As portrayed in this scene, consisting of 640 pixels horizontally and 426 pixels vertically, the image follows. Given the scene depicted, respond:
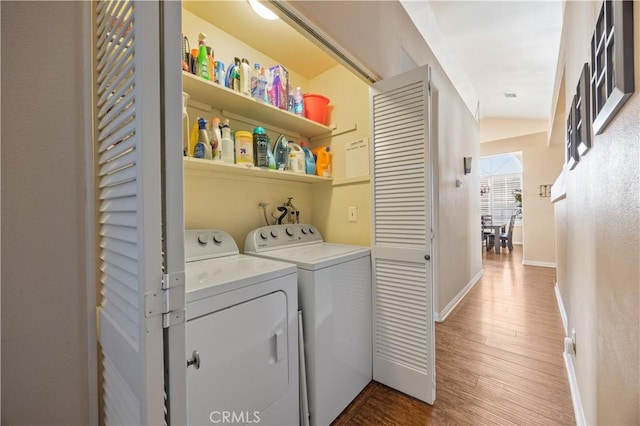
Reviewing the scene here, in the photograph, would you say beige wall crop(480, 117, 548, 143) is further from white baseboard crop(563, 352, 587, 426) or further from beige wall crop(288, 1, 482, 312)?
white baseboard crop(563, 352, 587, 426)

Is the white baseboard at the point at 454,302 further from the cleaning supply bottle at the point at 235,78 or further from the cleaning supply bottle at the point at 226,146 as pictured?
the cleaning supply bottle at the point at 235,78

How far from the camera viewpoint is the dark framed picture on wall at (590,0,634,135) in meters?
0.61

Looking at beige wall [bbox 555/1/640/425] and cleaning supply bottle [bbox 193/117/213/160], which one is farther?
cleaning supply bottle [bbox 193/117/213/160]

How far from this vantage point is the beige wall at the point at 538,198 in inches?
205

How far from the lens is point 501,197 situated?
28.5 feet

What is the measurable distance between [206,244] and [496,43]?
431 cm

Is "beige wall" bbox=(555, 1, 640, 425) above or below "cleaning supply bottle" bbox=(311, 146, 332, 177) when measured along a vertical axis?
below

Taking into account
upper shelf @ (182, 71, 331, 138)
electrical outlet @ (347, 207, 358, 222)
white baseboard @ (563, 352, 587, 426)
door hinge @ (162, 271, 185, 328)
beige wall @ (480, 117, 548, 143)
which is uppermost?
beige wall @ (480, 117, 548, 143)

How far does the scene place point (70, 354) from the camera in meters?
0.85

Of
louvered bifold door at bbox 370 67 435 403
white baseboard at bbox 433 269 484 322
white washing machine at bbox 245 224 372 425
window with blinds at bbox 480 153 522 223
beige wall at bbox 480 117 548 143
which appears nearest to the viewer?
white washing machine at bbox 245 224 372 425

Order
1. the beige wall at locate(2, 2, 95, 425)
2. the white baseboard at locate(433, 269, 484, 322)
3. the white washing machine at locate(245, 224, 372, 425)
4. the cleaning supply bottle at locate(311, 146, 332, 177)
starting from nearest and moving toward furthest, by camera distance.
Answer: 1. the beige wall at locate(2, 2, 95, 425)
2. the white washing machine at locate(245, 224, 372, 425)
3. the cleaning supply bottle at locate(311, 146, 332, 177)
4. the white baseboard at locate(433, 269, 484, 322)

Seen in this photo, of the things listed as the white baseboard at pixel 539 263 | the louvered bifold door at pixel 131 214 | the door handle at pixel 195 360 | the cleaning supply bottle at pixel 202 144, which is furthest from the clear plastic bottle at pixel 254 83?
the white baseboard at pixel 539 263

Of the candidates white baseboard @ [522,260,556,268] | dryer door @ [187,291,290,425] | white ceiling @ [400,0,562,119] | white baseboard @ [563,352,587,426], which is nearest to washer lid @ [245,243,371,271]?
dryer door @ [187,291,290,425]

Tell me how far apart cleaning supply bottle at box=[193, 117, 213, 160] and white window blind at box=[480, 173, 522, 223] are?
8.90 meters
